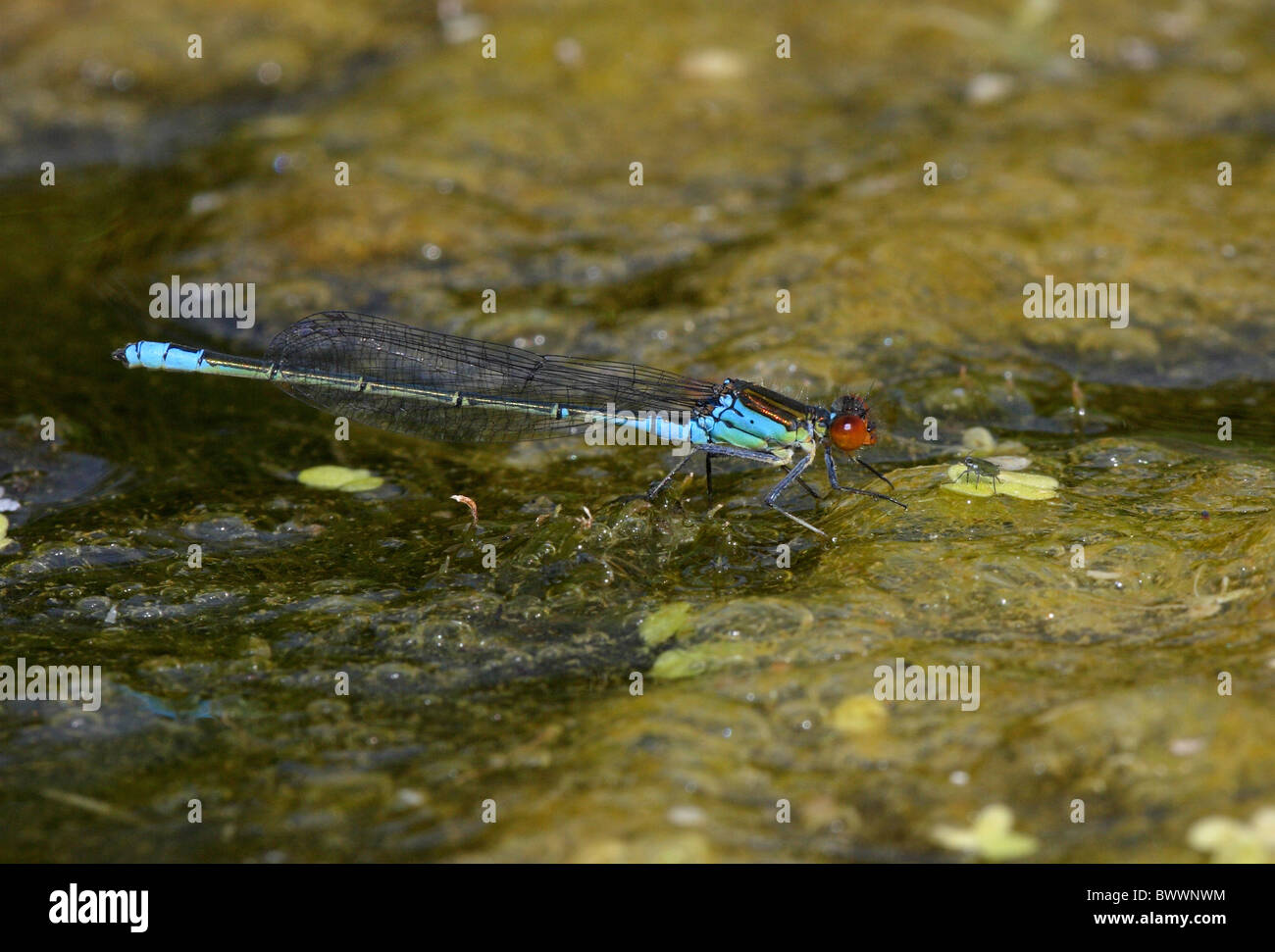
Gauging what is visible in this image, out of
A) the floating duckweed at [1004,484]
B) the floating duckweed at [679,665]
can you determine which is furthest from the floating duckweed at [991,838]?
the floating duckweed at [1004,484]

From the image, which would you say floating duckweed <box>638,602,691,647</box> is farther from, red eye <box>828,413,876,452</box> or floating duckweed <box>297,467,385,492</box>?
floating duckweed <box>297,467,385,492</box>

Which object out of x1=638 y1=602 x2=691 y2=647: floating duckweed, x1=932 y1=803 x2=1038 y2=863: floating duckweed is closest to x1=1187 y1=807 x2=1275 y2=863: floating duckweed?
x1=932 y1=803 x2=1038 y2=863: floating duckweed

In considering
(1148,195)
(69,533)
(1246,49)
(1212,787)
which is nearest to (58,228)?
(69,533)

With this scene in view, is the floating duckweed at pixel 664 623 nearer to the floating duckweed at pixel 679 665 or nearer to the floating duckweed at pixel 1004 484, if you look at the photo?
the floating duckweed at pixel 679 665

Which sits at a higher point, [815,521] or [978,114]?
[978,114]

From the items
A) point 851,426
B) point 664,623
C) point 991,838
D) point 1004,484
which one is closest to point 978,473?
point 1004,484

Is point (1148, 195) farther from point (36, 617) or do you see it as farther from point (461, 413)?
point (36, 617)
